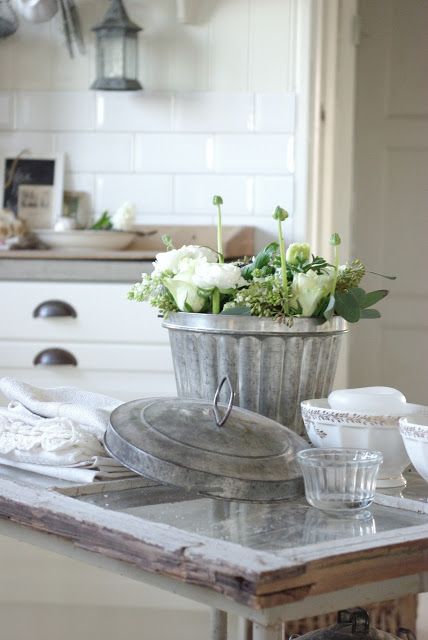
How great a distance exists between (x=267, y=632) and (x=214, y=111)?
265 cm

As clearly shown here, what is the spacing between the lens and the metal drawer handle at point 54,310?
282 cm

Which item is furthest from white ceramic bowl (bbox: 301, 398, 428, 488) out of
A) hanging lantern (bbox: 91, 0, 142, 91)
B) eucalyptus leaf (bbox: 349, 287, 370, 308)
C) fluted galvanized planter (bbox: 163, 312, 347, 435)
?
hanging lantern (bbox: 91, 0, 142, 91)

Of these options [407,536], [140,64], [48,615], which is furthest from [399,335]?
[407,536]

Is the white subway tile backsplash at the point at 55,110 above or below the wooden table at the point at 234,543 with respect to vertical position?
above

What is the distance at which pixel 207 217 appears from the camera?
342cm

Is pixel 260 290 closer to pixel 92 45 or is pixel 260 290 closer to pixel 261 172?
pixel 261 172

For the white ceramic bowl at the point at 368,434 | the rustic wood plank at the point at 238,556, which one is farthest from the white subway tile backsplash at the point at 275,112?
the rustic wood plank at the point at 238,556

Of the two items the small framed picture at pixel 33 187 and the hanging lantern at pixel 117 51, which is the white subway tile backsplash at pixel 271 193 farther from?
the small framed picture at pixel 33 187

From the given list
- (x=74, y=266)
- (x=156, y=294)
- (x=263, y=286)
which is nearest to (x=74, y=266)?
(x=74, y=266)

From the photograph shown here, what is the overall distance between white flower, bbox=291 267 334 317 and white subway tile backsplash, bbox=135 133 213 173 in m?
2.01

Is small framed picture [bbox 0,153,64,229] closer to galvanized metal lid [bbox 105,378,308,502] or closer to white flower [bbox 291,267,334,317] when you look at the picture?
white flower [bbox 291,267,334,317]

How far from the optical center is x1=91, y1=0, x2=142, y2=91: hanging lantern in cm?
326

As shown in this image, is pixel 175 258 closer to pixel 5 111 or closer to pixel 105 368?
pixel 105 368

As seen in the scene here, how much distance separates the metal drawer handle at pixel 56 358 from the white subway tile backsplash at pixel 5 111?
3.29ft
